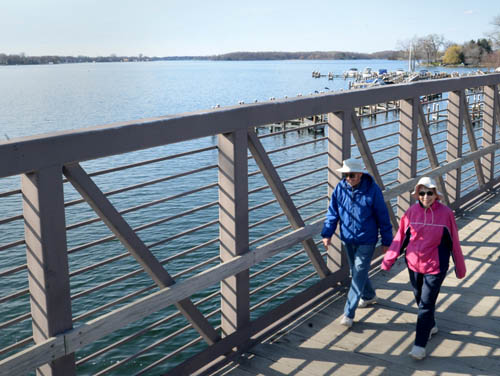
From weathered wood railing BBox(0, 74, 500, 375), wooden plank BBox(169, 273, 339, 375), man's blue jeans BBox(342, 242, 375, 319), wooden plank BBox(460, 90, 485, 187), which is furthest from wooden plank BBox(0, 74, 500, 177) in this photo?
wooden plank BBox(460, 90, 485, 187)

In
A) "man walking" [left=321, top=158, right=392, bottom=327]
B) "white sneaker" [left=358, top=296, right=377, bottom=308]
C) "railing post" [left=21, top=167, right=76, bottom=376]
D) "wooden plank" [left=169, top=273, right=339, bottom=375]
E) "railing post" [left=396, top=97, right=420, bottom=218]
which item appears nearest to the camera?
"railing post" [left=21, top=167, right=76, bottom=376]

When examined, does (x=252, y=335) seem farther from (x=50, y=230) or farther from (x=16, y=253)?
(x=16, y=253)

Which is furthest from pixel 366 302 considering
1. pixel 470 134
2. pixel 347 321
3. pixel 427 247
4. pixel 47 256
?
pixel 470 134

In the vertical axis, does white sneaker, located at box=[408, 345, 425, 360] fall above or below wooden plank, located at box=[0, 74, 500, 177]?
below

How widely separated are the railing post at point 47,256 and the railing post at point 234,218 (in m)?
1.55

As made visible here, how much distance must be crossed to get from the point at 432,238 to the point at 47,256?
290 cm

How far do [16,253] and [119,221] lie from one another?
16262 mm

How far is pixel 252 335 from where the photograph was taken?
5.39 metres

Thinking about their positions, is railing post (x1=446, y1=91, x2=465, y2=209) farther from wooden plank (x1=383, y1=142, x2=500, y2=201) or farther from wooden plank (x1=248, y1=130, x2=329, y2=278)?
wooden plank (x1=248, y1=130, x2=329, y2=278)

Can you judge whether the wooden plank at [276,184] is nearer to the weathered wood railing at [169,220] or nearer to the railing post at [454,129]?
the weathered wood railing at [169,220]

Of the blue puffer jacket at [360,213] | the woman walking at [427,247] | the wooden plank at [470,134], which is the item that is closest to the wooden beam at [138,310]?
the blue puffer jacket at [360,213]

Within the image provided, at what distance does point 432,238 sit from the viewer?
4965 mm

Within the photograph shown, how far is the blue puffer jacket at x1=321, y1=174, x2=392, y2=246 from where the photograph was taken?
17.6 feet

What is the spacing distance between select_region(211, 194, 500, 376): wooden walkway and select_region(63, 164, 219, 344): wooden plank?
50 cm
